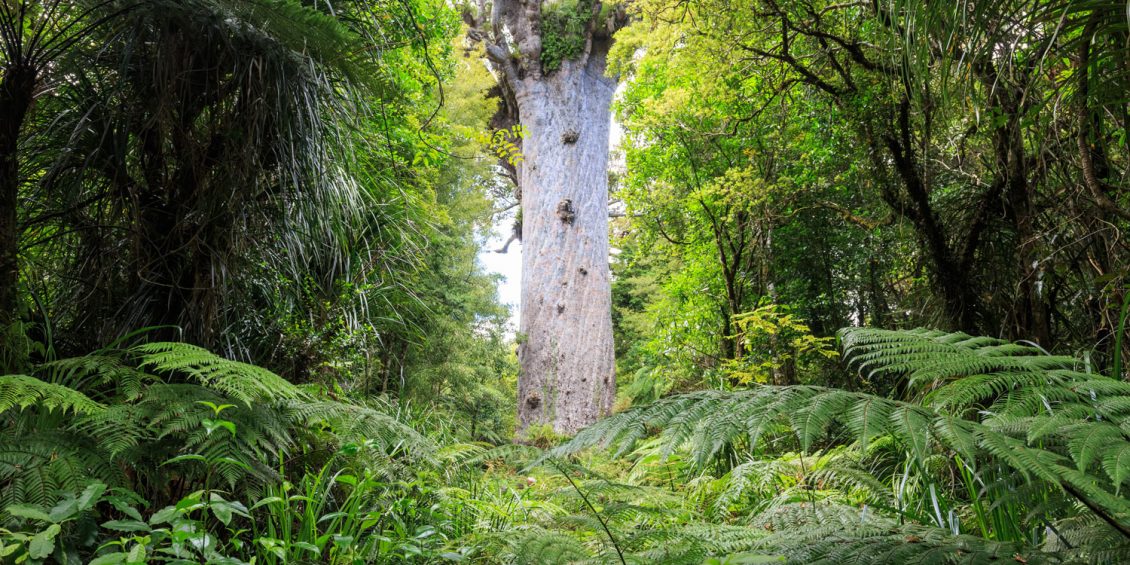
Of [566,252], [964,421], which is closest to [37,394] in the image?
[964,421]

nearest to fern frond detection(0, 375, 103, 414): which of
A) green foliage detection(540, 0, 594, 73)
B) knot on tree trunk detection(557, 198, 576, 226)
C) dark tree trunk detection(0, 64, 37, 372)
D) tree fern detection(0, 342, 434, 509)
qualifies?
tree fern detection(0, 342, 434, 509)

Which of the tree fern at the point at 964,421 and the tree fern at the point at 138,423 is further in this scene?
the tree fern at the point at 138,423

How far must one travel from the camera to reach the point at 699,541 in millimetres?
1171

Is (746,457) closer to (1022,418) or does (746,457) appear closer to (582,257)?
(1022,418)

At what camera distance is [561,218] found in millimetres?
5977

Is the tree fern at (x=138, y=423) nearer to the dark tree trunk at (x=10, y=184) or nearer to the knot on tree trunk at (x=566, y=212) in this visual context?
the dark tree trunk at (x=10, y=184)

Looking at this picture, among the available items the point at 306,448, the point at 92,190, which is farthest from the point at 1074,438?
the point at 92,190

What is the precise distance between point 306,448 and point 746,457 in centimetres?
206

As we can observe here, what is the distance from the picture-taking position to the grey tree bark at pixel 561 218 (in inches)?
220

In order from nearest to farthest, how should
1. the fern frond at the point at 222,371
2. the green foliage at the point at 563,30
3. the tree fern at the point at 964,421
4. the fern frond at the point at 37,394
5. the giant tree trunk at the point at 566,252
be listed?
the tree fern at the point at 964,421 < the fern frond at the point at 37,394 < the fern frond at the point at 222,371 < the giant tree trunk at the point at 566,252 < the green foliage at the point at 563,30

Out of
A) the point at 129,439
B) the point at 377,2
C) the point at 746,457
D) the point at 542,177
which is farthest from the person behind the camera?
the point at 542,177

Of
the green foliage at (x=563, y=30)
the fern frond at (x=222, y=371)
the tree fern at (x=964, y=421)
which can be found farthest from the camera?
the green foliage at (x=563, y=30)

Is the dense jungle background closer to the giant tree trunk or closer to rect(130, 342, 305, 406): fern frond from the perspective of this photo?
rect(130, 342, 305, 406): fern frond

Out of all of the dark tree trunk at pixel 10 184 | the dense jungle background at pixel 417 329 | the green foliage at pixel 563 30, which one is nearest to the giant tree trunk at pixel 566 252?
the green foliage at pixel 563 30
